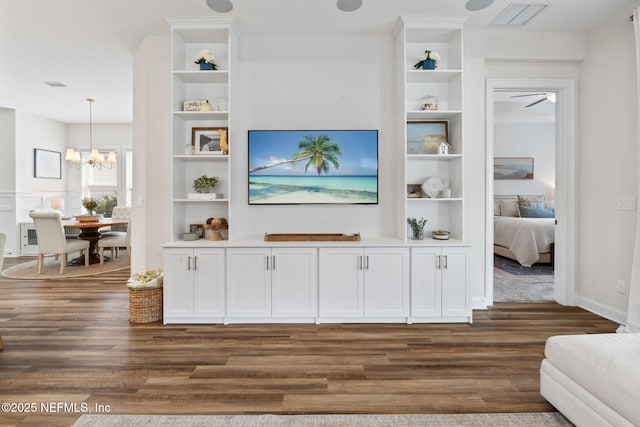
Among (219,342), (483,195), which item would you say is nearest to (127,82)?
(219,342)

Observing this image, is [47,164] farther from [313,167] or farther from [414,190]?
[414,190]

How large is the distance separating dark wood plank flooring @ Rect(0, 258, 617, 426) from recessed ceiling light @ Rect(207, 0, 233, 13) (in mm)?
2852

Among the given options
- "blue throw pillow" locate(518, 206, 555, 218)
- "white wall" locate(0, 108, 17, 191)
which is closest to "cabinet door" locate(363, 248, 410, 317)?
"blue throw pillow" locate(518, 206, 555, 218)

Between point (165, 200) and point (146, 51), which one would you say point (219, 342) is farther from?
point (146, 51)

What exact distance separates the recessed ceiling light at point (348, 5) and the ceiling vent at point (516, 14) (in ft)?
4.50

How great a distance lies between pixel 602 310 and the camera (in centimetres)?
347

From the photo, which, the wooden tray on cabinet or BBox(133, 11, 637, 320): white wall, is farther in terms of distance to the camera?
BBox(133, 11, 637, 320): white wall

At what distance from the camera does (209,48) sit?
364cm

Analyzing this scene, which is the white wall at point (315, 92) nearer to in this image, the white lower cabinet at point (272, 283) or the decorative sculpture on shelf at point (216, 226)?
the decorative sculpture on shelf at point (216, 226)

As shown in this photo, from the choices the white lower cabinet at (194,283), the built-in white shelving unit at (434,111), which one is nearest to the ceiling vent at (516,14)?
the built-in white shelving unit at (434,111)

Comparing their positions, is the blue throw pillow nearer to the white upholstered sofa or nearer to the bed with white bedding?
the bed with white bedding

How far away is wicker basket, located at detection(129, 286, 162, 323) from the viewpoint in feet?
10.7

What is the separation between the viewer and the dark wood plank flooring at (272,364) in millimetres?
1996

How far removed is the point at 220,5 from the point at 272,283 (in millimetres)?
2512
